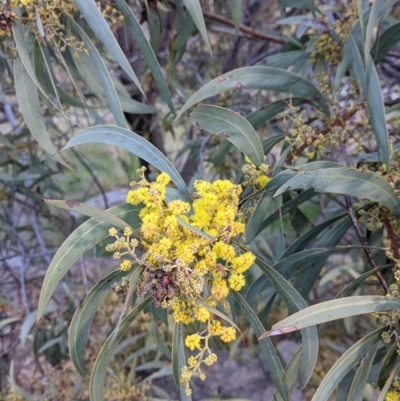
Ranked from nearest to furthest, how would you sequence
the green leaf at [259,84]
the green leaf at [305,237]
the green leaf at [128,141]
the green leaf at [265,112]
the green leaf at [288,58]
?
the green leaf at [128,141] → the green leaf at [259,84] → the green leaf at [305,237] → the green leaf at [265,112] → the green leaf at [288,58]

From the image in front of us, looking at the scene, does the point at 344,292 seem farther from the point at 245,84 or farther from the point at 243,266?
the point at 245,84

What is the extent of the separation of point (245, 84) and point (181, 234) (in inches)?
18.6

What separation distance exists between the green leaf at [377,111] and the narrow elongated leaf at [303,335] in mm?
324

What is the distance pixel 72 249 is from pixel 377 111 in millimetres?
660

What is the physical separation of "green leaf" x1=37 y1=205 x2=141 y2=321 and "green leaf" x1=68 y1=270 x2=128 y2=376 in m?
0.07

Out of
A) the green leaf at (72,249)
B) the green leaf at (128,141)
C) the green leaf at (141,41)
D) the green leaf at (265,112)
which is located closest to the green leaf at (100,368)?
the green leaf at (72,249)

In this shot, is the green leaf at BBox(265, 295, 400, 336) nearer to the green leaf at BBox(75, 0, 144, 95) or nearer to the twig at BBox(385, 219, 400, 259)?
the twig at BBox(385, 219, 400, 259)

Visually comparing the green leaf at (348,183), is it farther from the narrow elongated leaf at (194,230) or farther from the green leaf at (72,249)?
the green leaf at (72,249)

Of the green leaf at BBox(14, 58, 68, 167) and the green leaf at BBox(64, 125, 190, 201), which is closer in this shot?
the green leaf at BBox(64, 125, 190, 201)

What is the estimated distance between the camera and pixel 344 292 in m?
0.93

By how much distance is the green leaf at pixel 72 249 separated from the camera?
0.67 metres

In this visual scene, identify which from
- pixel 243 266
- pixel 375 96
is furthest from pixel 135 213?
→ pixel 375 96

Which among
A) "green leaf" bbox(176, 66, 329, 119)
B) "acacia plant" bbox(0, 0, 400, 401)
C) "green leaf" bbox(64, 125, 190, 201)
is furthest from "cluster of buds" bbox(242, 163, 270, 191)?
"green leaf" bbox(176, 66, 329, 119)

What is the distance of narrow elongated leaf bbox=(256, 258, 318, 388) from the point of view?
0.75m
